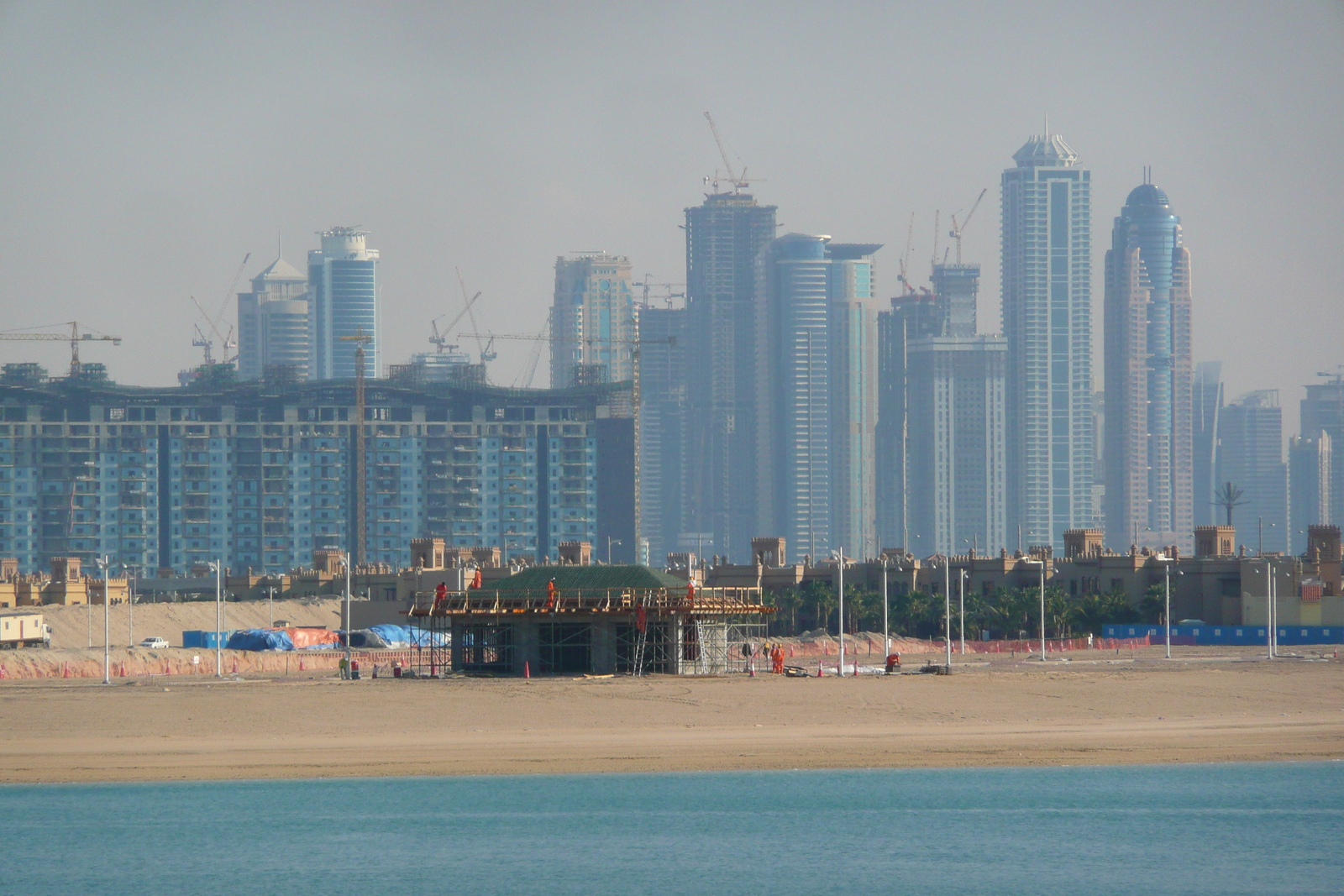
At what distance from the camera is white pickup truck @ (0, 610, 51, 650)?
123 m

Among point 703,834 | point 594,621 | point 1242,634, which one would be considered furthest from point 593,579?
point 1242,634

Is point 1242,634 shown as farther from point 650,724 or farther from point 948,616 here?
point 650,724

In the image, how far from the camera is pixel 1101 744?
63375 mm

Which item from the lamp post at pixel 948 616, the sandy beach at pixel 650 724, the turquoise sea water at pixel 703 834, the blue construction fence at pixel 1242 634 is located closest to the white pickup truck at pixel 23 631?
the sandy beach at pixel 650 724

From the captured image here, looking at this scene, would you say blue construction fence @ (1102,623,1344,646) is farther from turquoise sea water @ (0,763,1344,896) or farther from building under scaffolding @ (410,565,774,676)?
turquoise sea water @ (0,763,1344,896)

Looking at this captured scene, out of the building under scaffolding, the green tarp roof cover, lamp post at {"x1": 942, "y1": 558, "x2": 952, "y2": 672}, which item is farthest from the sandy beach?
the green tarp roof cover

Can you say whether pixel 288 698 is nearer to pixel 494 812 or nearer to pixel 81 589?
pixel 494 812

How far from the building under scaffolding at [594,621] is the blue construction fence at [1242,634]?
4949 centimetres

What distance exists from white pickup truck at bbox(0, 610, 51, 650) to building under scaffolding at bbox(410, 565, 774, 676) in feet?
136

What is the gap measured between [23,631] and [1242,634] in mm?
82886

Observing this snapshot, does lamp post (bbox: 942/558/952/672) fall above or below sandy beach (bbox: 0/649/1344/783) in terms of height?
above

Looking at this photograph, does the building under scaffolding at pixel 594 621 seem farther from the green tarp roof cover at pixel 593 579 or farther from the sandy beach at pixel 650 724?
the sandy beach at pixel 650 724

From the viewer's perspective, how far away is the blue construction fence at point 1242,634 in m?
130

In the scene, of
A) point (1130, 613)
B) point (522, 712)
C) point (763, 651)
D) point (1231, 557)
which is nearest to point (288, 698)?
point (522, 712)
